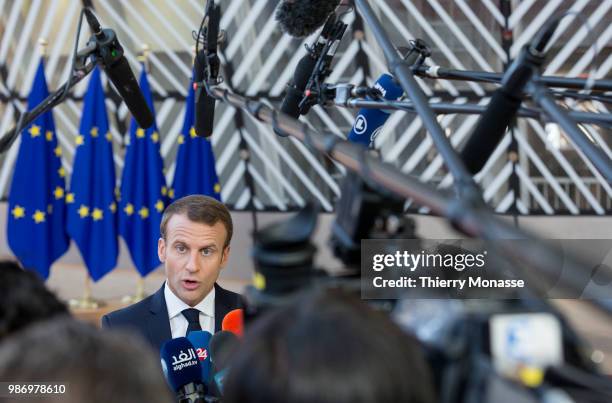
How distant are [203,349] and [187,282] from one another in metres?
0.57

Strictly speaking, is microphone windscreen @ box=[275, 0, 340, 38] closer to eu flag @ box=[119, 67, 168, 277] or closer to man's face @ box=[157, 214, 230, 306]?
man's face @ box=[157, 214, 230, 306]

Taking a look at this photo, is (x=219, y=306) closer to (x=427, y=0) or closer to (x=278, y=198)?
(x=427, y=0)

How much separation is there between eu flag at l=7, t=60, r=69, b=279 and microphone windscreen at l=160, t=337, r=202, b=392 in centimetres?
511

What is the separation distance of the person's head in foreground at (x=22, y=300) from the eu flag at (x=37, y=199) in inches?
221

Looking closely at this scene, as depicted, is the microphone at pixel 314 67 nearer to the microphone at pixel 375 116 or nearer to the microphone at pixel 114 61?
the microphone at pixel 375 116

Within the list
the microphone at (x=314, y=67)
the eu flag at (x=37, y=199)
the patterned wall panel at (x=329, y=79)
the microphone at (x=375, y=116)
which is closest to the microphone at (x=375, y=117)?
the microphone at (x=375, y=116)

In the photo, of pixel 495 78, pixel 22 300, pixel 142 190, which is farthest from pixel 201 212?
pixel 142 190

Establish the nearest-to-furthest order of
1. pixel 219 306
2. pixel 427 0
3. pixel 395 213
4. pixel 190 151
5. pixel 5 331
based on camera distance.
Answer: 1. pixel 395 213
2. pixel 5 331
3. pixel 219 306
4. pixel 190 151
5. pixel 427 0

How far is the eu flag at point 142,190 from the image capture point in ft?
22.4

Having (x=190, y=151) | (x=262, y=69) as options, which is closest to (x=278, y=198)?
(x=262, y=69)

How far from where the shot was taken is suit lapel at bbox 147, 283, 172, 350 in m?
2.50

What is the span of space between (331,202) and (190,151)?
7.11ft

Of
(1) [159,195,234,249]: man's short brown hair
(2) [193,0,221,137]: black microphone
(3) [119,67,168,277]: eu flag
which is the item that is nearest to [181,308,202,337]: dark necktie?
(1) [159,195,234,249]: man's short brown hair

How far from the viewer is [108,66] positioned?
79.4 inches
